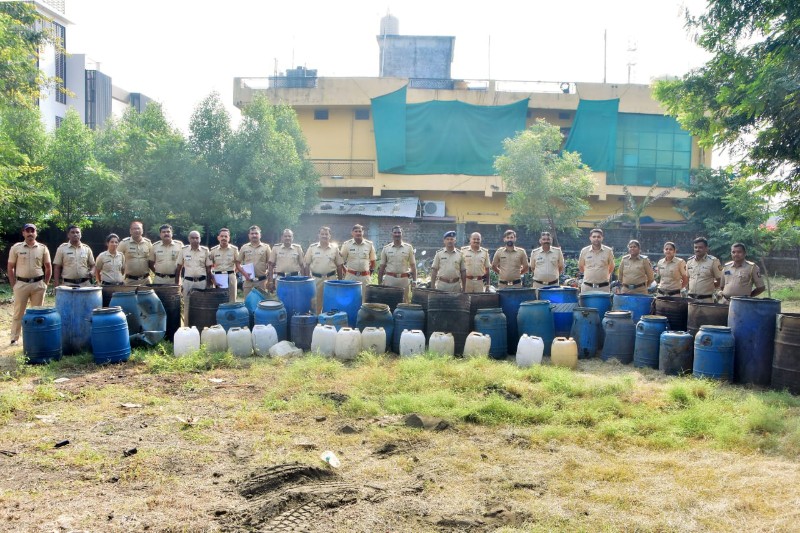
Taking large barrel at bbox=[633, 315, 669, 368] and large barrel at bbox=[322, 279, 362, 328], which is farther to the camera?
large barrel at bbox=[322, 279, 362, 328]

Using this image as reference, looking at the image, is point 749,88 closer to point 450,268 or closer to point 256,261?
point 450,268

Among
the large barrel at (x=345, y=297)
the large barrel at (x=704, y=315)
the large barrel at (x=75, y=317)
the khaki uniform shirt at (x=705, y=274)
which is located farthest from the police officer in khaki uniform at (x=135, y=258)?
the khaki uniform shirt at (x=705, y=274)

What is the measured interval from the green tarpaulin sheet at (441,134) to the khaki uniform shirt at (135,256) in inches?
796

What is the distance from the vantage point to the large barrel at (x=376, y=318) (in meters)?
8.64

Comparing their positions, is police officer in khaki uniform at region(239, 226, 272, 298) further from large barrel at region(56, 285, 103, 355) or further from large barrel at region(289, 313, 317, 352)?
large barrel at region(56, 285, 103, 355)

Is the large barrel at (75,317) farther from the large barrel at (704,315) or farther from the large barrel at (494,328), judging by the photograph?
the large barrel at (704,315)

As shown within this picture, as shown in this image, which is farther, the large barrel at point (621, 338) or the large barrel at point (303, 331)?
the large barrel at point (303, 331)

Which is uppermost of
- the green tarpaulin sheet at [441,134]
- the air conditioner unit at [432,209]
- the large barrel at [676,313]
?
the green tarpaulin sheet at [441,134]

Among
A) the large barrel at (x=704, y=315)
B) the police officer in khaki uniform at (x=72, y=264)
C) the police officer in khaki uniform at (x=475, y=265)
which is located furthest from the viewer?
the police officer in khaki uniform at (x=475, y=265)

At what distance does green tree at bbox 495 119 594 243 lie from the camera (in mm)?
23734

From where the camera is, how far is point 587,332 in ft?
28.2

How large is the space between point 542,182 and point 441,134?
7.47m

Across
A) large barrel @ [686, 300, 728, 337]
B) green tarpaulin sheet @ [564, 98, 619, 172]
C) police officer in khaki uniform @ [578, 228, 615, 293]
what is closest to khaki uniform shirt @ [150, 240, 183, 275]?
police officer in khaki uniform @ [578, 228, 615, 293]

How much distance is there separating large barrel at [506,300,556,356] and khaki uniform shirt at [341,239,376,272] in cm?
284
